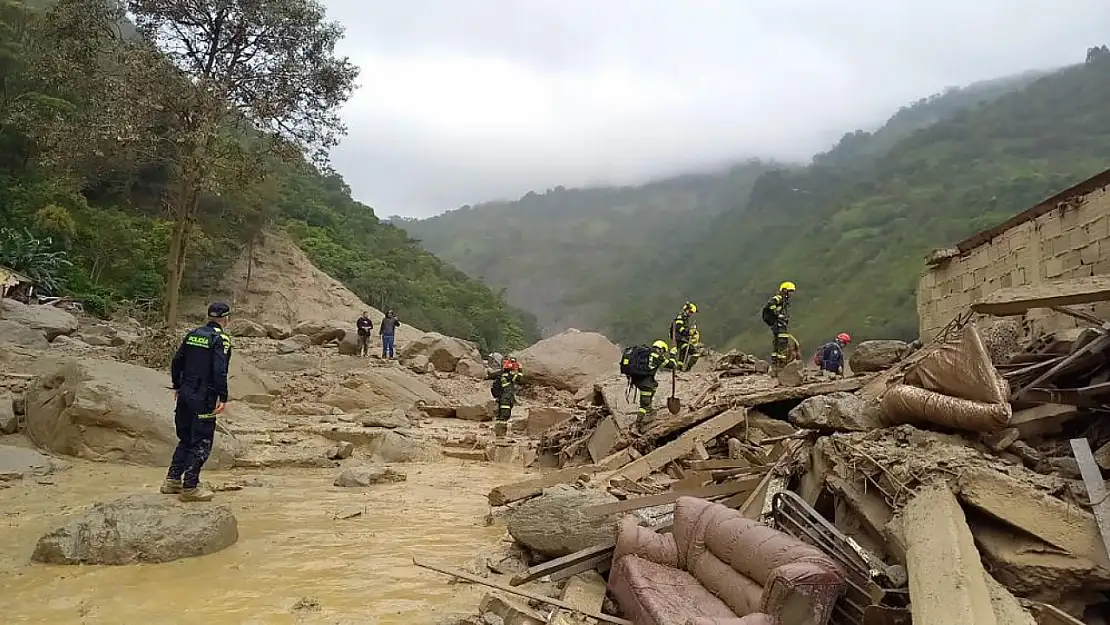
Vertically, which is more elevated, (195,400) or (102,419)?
(195,400)

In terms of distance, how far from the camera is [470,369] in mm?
20953

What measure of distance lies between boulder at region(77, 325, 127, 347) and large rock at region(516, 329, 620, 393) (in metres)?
9.75

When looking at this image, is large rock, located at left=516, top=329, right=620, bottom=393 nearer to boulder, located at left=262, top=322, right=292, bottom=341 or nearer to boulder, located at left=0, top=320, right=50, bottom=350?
boulder, located at left=262, top=322, right=292, bottom=341

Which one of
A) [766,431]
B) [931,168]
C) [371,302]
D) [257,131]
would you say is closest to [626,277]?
[931,168]

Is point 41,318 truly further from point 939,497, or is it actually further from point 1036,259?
point 1036,259

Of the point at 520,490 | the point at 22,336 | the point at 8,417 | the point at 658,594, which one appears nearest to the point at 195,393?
the point at 520,490

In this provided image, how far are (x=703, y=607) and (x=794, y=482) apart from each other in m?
1.75

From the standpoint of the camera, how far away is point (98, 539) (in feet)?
15.2

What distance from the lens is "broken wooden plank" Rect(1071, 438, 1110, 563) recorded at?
3068 millimetres

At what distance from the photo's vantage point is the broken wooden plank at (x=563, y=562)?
14.9 feet

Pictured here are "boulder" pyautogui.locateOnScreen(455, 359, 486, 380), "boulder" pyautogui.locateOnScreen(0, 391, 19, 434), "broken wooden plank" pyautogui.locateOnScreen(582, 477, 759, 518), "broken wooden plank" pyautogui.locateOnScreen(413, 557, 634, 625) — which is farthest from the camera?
"boulder" pyautogui.locateOnScreen(455, 359, 486, 380)

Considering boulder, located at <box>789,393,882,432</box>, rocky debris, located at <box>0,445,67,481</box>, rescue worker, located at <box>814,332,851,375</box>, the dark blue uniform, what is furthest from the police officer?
rescue worker, located at <box>814,332,851,375</box>

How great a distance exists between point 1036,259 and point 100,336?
720 inches

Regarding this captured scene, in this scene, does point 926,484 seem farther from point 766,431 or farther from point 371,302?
point 371,302
